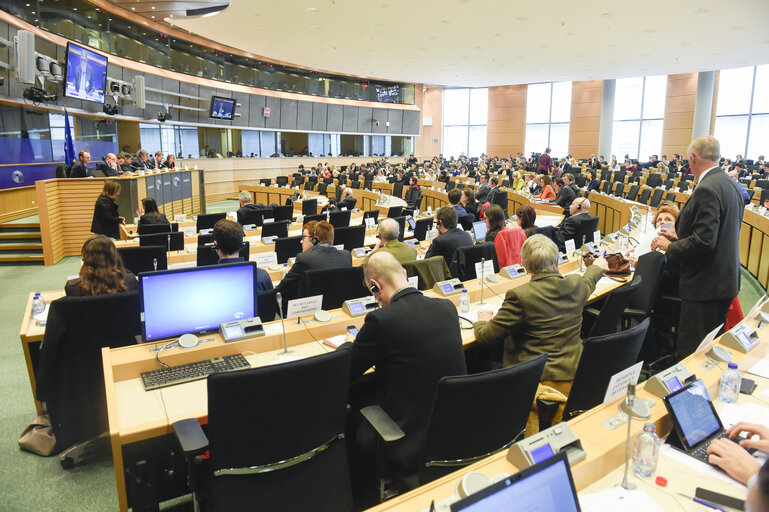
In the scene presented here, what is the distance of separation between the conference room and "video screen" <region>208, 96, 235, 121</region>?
3847 mm

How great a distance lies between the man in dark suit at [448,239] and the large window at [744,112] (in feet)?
63.9

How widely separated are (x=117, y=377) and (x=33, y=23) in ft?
33.7

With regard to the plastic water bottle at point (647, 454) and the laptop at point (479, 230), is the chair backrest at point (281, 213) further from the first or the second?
the plastic water bottle at point (647, 454)

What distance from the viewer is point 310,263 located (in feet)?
14.3

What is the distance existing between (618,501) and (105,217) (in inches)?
299

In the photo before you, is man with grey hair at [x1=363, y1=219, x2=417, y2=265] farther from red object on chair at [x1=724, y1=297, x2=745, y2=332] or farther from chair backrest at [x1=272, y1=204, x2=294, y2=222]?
chair backrest at [x1=272, y1=204, x2=294, y2=222]

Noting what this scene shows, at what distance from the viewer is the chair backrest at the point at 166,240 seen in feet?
19.2

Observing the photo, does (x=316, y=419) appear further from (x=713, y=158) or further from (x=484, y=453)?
(x=713, y=158)

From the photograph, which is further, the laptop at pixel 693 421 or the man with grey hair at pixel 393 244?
the man with grey hair at pixel 393 244

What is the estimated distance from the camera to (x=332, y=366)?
1.89 meters

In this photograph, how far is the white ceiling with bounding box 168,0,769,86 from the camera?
10.1 m

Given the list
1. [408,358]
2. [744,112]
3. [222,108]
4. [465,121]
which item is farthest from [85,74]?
[465,121]

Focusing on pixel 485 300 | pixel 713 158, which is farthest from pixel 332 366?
pixel 713 158

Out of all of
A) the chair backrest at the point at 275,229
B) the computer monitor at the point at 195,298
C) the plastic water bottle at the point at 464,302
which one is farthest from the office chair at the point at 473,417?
the chair backrest at the point at 275,229
